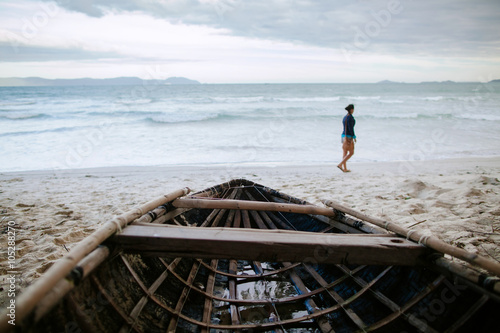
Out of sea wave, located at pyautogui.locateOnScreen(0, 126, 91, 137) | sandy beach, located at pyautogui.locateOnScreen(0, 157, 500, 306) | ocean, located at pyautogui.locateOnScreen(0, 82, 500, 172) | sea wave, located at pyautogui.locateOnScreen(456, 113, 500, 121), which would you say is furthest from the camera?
sea wave, located at pyautogui.locateOnScreen(456, 113, 500, 121)

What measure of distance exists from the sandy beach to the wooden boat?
1267mm

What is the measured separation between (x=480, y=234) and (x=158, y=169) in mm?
7541

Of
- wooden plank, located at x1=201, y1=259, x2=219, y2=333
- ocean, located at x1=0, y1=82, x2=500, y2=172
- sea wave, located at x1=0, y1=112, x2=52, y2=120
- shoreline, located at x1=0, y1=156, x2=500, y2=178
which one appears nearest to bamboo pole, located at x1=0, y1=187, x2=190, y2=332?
wooden plank, located at x1=201, y1=259, x2=219, y2=333

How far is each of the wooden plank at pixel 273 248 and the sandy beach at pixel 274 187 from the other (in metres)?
1.55

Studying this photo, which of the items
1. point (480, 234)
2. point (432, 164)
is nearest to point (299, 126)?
point (432, 164)

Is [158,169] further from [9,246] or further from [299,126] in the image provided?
[299,126]

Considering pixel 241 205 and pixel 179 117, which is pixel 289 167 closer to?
pixel 241 205

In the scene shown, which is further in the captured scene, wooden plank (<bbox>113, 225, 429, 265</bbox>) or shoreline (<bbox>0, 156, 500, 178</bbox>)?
shoreline (<bbox>0, 156, 500, 178</bbox>)

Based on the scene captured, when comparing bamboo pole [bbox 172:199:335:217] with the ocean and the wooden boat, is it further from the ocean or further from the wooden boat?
the ocean

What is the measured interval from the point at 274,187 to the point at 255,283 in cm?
359

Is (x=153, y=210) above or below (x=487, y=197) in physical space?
above

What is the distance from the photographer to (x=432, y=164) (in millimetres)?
8961

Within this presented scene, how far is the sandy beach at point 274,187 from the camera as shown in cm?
353

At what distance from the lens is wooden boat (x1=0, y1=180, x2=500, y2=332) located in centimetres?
167
